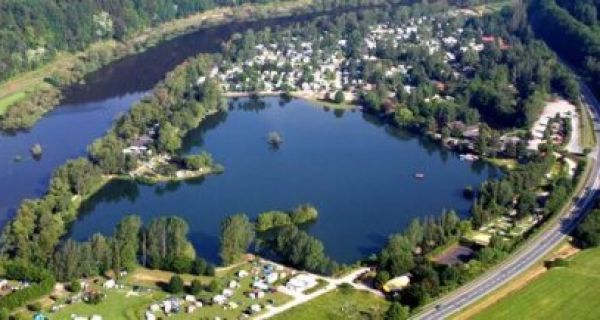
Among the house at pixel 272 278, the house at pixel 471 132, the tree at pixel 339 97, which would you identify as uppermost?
the tree at pixel 339 97

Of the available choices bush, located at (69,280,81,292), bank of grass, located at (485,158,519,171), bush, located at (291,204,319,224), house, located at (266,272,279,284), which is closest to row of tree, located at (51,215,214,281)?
bush, located at (69,280,81,292)

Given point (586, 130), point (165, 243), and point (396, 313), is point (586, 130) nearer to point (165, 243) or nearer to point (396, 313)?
point (396, 313)

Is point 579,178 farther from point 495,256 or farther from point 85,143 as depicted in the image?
point 85,143

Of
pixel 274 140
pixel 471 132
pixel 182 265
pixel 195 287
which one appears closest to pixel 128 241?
pixel 182 265

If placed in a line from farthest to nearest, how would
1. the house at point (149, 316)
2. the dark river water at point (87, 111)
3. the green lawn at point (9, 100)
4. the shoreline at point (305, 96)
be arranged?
the shoreline at point (305, 96)
the green lawn at point (9, 100)
the dark river water at point (87, 111)
the house at point (149, 316)

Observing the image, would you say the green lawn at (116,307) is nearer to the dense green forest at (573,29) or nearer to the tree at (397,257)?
the tree at (397,257)

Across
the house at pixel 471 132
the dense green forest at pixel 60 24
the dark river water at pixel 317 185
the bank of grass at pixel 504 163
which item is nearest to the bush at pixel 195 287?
the dark river water at pixel 317 185
